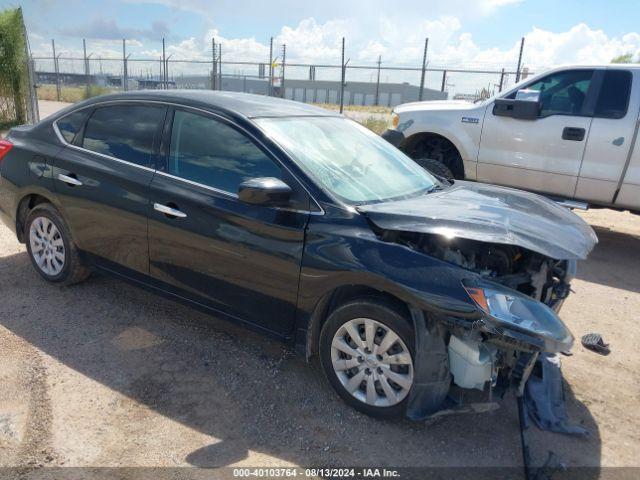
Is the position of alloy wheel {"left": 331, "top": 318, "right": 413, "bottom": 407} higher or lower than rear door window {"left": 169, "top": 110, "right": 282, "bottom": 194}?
lower

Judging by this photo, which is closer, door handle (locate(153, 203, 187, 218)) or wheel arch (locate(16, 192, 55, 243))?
door handle (locate(153, 203, 187, 218))

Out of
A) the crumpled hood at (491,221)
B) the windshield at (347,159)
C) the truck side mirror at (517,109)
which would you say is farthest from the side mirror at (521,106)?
the crumpled hood at (491,221)

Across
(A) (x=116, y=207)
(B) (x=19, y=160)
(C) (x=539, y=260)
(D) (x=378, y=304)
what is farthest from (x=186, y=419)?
(B) (x=19, y=160)

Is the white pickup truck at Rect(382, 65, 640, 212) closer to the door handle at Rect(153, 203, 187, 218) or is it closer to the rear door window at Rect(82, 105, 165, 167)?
the rear door window at Rect(82, 105, 165, 167)

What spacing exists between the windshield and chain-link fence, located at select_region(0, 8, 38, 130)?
1137 centimetres

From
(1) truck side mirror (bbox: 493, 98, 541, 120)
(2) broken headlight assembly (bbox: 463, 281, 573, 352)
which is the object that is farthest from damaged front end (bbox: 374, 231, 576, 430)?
→ (1) truck side mirror (bbox: 493, 98, 541, 120)

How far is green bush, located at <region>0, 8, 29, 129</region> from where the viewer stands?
13133 millimetres

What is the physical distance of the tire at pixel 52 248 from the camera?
4.20 m

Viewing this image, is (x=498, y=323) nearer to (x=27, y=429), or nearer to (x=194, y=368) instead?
(x=194, y=368)

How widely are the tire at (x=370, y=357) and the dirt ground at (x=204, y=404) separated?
13 cm

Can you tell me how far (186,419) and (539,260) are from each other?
2.22 metres

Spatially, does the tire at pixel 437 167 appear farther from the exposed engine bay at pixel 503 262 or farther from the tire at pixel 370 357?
the tire at pixel 370 357

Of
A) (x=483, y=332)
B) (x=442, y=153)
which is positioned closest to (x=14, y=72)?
(x=442, y=153)

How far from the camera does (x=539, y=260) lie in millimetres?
3064
